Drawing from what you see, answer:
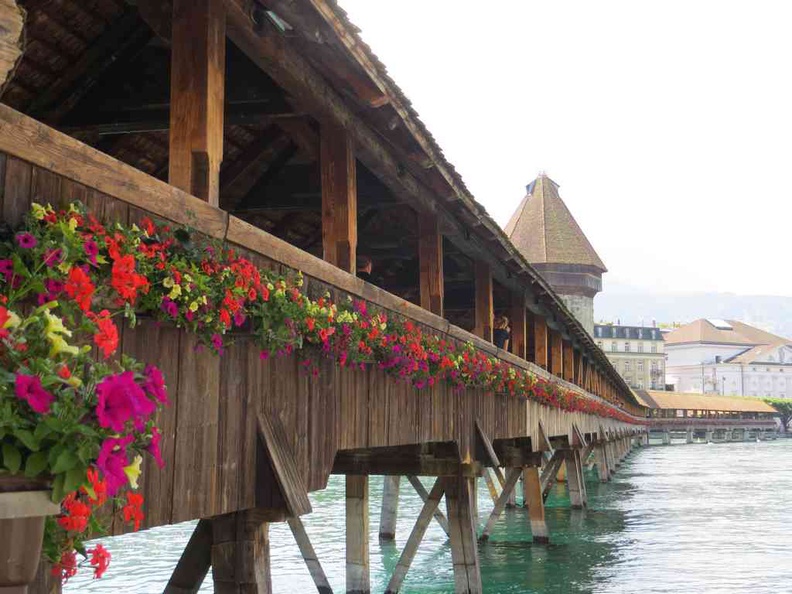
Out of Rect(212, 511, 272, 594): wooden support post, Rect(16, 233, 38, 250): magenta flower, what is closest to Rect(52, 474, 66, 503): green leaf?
Rect(16, 233, 38, 250): magenta flower

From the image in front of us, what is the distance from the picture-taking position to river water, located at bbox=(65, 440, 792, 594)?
43.4 ft

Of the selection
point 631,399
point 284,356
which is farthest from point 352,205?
point 631,399

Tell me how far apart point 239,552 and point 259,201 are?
507cm

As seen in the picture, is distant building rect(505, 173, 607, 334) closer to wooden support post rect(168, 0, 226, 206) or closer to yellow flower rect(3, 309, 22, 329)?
wooden support post rect(168, 0, 226, 206)

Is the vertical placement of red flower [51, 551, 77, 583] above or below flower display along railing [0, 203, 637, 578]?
below

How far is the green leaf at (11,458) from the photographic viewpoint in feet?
6.52

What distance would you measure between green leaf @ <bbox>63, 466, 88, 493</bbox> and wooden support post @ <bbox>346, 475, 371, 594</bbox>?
9400 millimetres

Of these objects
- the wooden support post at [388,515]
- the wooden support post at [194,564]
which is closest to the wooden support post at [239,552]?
the wooden support post at [194,564]

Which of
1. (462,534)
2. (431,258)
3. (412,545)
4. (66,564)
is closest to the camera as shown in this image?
(66,564)

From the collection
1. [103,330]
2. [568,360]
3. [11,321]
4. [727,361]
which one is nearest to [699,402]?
[727,361]

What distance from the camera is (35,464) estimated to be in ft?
6.61

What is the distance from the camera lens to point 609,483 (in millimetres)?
32125

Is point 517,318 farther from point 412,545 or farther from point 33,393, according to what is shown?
point 33,393

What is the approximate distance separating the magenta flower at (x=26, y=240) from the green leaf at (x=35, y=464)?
96cm
